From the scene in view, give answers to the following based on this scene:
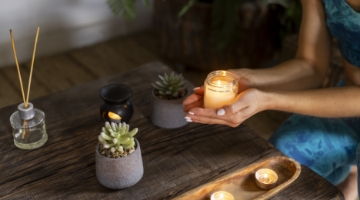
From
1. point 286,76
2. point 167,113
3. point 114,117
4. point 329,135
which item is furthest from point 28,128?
point 329,135

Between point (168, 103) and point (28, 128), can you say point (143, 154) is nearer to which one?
point (168, 103)

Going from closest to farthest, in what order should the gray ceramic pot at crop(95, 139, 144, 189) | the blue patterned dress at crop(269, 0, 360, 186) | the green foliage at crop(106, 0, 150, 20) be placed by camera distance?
1. the gray ceramic pot at crop(95, 139, 144, 189)
2. the blue patterned dress at crop(269, 0, 360, 186)
3. the green foliage at crop(106, 0, 150, 20)

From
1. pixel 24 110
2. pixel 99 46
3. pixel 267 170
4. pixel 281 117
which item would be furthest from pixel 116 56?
pixel 267 170

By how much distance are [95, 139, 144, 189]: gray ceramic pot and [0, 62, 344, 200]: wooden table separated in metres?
0.02

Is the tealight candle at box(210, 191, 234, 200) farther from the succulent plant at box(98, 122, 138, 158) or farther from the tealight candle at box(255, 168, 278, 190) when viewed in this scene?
the succulent plant at box(98, 122, 138, 158)

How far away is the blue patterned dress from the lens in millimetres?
1288

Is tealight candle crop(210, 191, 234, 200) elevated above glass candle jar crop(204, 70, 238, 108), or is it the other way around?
glass candle jar crop(204, 70, 238, 108)

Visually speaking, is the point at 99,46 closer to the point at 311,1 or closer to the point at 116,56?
the point at 116,56

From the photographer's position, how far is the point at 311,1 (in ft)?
4.34

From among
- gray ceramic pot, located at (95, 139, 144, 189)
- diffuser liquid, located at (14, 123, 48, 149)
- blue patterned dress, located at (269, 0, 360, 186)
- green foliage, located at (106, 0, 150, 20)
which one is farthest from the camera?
green foliage, located at (106, 0, 150, 20)

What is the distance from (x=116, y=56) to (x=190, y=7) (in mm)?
590

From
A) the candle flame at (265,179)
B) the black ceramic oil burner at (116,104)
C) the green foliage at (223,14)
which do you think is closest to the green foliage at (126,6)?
the green foliage at (223,14)

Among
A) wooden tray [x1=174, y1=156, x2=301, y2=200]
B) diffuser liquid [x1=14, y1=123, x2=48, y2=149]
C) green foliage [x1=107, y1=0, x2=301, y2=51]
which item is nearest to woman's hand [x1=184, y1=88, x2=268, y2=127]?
wooden tray [x1=174, y1=156, x2=301, y2=200]

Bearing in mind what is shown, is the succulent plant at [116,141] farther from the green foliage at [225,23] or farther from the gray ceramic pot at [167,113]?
Answer: the green foliage at [225,23]
